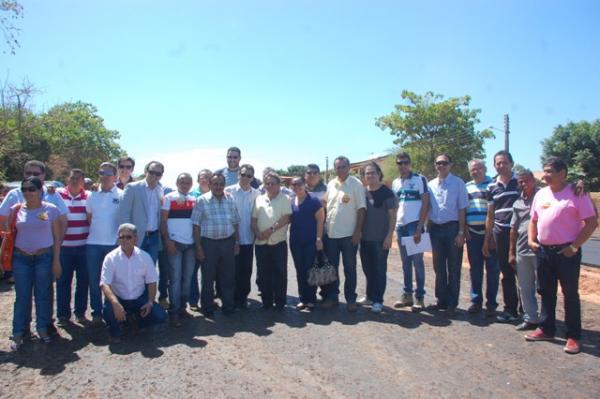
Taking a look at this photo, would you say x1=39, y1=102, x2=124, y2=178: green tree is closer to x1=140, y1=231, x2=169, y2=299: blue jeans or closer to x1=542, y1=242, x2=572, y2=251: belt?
x1=140, y1=231, x2=169, y2=299: blue jeans

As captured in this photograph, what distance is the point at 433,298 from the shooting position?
696cm

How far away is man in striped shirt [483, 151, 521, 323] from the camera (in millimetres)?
5668

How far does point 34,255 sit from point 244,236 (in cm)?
258

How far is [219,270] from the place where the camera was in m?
6.10

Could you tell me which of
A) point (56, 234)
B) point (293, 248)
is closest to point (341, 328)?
point (293, 248)

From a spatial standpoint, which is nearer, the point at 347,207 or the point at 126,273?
the point at 126,273

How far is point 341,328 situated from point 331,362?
1089 mm

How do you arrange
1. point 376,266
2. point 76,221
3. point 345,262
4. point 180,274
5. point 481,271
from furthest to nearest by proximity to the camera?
point 345,262 → point 376,266 → point 481,271 → point 180,274 → point 76,221

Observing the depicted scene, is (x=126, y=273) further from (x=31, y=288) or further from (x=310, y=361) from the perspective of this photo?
(x=310, y=361)

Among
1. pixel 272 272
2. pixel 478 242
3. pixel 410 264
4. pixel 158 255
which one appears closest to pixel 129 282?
pixel 158 255

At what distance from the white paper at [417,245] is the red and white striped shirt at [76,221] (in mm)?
4238

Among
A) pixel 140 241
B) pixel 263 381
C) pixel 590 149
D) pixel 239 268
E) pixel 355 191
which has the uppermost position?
pixel 590 149

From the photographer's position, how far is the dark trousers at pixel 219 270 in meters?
5.95

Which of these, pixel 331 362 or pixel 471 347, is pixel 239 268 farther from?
pixel 471 347
